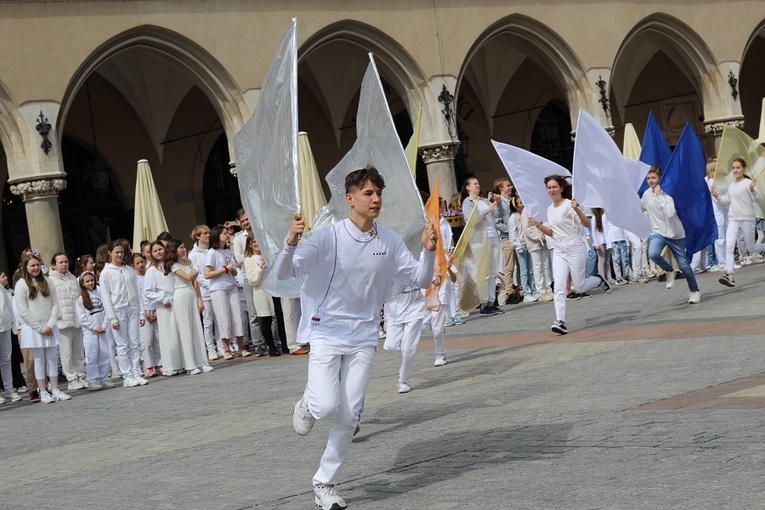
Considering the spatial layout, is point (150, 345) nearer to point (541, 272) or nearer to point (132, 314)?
point (132, 314)

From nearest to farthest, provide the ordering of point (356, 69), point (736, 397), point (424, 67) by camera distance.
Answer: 1. point (736, 397)
2. point (424, 67)
3. point (356, 69)

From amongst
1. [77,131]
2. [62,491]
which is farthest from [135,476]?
[77,131]

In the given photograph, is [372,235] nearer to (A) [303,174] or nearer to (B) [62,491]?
(B) [62,491]

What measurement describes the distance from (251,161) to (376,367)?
204 inches

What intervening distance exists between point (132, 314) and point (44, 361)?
1.24 meters

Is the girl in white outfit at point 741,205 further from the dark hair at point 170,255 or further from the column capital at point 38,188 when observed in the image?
the column capital at point 38,188

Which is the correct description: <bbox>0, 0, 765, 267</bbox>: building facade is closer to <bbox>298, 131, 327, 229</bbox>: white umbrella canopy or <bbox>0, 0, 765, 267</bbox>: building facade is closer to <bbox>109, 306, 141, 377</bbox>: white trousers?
<bbox>298, 131, 327, 229</bbox>: white umbrella canopy

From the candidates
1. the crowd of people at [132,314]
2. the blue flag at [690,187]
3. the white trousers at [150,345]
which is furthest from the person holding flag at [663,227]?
the white trousers at [150,345]

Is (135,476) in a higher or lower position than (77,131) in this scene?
lower

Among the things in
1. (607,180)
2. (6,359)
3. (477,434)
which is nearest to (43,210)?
(6,359)

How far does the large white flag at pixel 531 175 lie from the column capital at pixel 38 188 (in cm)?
971

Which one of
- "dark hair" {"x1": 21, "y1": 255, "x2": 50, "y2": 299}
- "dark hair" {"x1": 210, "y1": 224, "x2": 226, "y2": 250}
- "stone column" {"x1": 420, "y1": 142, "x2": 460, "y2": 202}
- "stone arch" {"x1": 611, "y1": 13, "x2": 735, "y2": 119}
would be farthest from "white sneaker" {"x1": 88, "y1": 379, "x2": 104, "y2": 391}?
"stone arch" {"x1": 611, "y1": 13, "x2": 735, "y2": 119}

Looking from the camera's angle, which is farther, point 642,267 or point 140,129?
point 140,129

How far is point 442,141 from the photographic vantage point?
25.3 m
